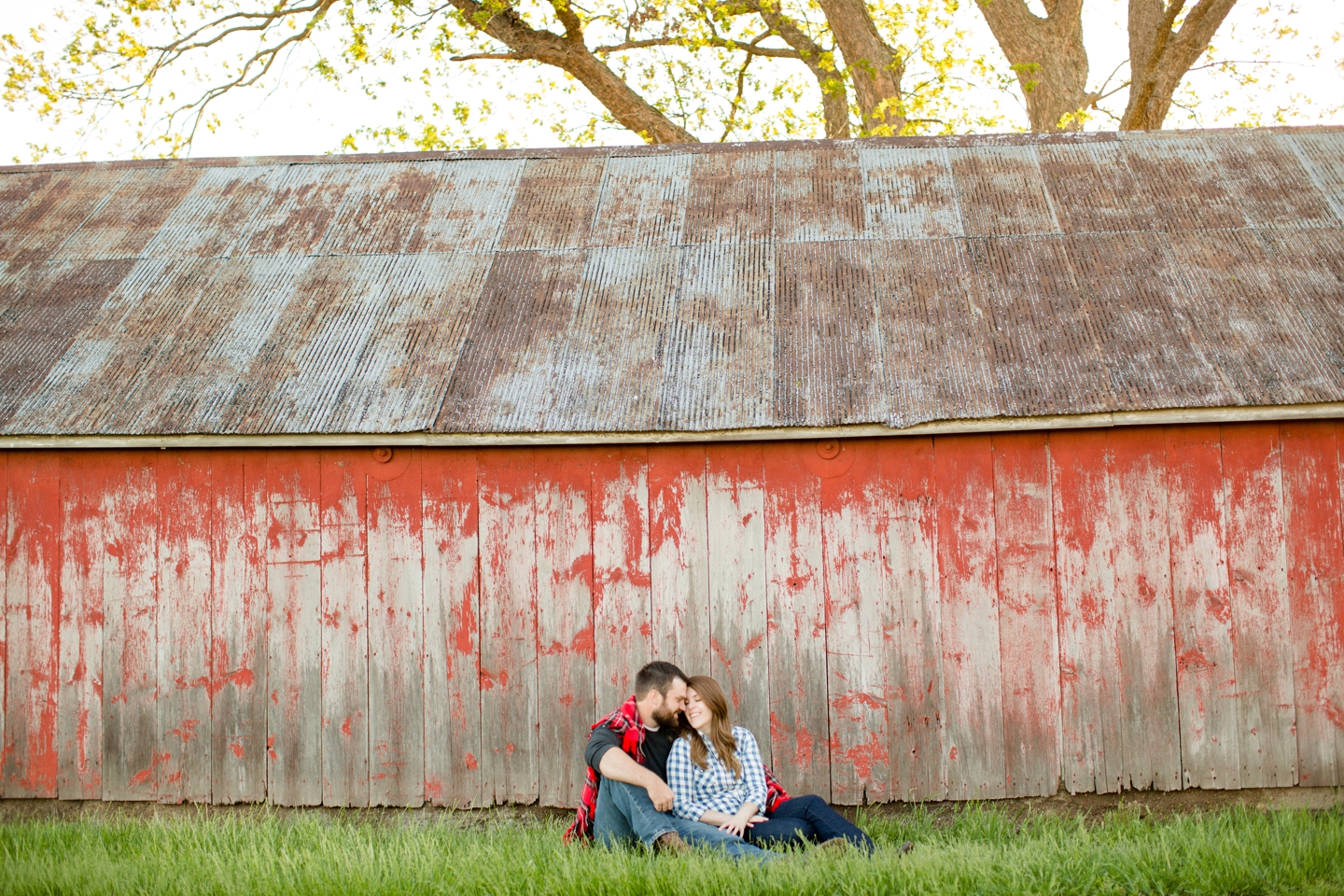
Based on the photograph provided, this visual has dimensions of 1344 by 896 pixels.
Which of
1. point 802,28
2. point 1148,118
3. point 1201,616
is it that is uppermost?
point 802,28

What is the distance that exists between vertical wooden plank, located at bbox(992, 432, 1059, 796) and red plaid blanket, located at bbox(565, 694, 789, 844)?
1.34 m

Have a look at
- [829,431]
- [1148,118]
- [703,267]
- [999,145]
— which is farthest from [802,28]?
[829,431]

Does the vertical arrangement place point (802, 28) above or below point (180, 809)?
above

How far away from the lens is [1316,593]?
5.37 m

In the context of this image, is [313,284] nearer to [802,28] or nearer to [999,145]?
[999,145]

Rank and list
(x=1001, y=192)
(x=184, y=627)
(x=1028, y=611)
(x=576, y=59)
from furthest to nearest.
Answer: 1. (x=576, y=59)
2. (x=1001, y=192)
3. (x=184, y=627)
4. (x=1028, y=611)

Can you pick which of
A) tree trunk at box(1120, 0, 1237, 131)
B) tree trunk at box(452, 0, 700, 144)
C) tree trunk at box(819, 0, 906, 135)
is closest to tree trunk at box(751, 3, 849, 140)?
tree trunk at box(819, 0, 906, 135)

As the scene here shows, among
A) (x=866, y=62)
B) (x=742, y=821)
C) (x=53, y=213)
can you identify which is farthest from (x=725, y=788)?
(x=866, y=62)

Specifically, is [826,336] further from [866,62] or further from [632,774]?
[866,62]

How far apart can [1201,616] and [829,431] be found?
2147 mm

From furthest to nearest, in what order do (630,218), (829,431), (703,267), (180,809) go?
(630,218), (703,267), (180,809), (829,431)

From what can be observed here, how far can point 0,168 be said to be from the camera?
8289 millimetres

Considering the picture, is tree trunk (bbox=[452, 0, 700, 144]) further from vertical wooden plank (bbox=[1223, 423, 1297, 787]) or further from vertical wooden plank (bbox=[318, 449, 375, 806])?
vertical wooden plank (bbox=[1223, 423, 1297, 787])

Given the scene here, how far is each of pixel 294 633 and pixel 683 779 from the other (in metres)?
2.38
